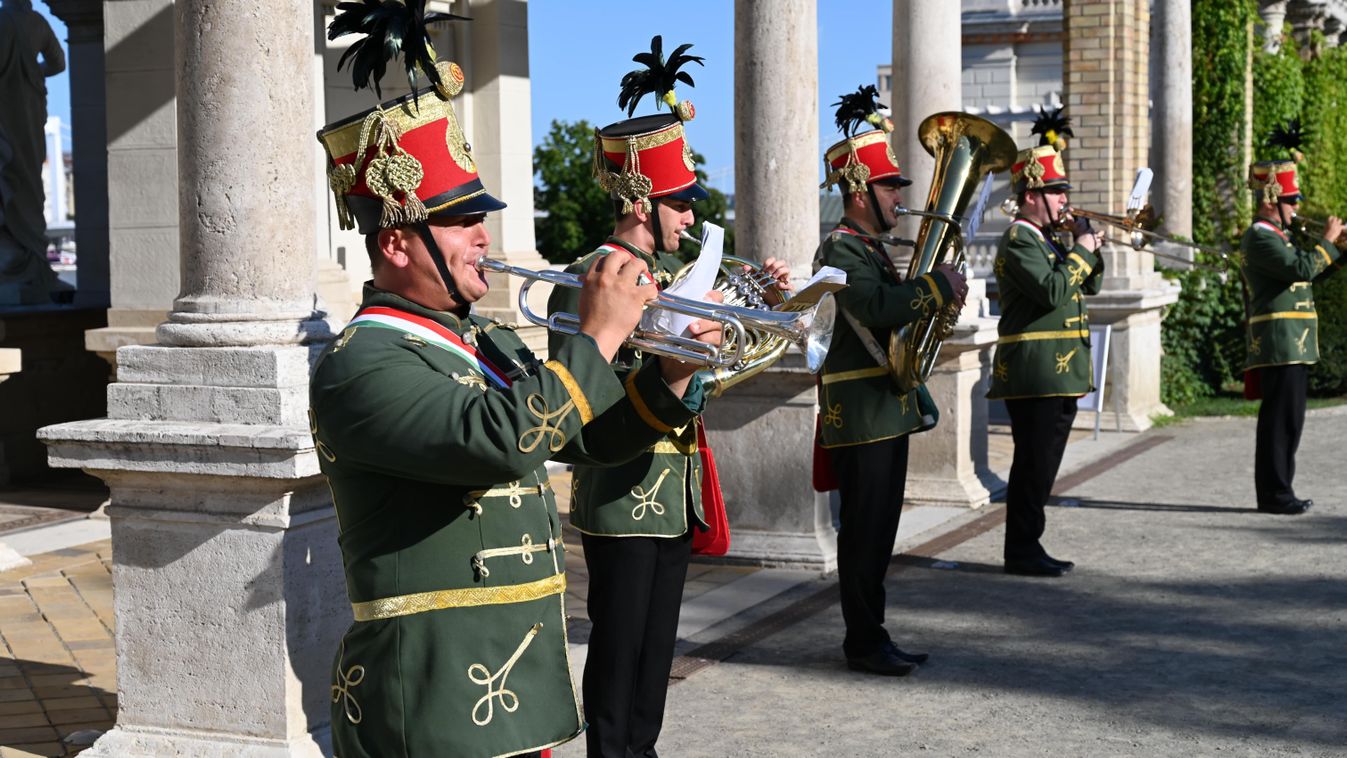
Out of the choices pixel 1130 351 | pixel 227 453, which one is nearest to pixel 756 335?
pixel 227 453

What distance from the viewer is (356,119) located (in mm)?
3039

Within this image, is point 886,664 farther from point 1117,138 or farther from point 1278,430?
point 1117,138

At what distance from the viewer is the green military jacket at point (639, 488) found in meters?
4.53

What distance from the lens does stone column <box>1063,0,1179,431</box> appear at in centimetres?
1349

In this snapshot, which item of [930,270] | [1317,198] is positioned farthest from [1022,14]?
[930,270]

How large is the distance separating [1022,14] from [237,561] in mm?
37461

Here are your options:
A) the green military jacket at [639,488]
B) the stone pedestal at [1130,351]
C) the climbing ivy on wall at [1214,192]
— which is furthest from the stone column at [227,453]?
the climbing ivy on wall at [1214,192]

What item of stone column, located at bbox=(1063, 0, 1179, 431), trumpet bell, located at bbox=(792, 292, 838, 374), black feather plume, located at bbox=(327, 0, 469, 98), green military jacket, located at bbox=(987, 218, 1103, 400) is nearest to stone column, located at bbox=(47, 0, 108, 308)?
green military jacket, located at bbox=(987, 218, 1103, 400)

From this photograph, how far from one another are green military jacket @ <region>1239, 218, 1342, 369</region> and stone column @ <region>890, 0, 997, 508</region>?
1.52 meters

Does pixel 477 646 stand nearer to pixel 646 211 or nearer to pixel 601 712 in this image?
pixel 601 712

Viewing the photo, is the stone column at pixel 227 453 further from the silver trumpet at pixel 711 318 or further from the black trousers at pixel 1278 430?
the black trousers at pixel 1278 430

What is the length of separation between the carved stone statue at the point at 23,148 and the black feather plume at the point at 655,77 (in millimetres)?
6971

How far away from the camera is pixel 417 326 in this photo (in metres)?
2.97

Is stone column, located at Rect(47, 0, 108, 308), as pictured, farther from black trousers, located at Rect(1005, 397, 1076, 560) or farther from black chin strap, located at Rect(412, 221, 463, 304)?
black chin strap, located at Rect(412, 221, 463, 304)
